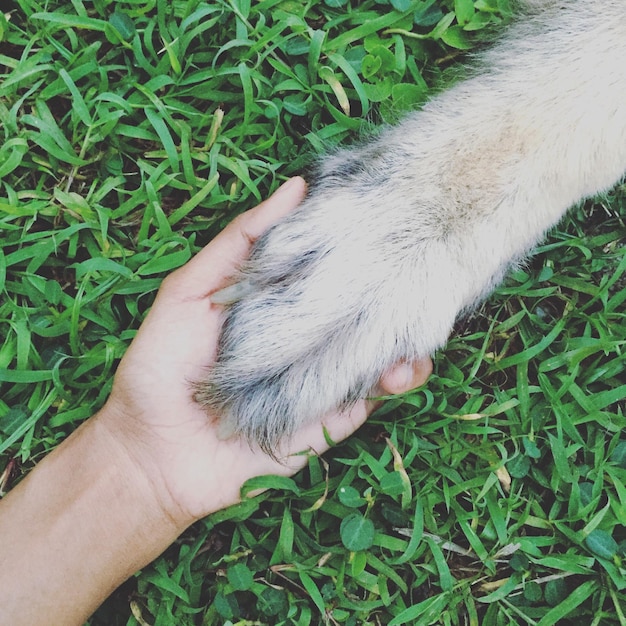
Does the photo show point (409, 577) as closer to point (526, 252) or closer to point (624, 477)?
point (624, 477)

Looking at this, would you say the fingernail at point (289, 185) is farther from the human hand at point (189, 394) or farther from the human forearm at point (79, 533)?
the human forearm at point (79, 533)

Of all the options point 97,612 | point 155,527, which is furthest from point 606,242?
point 97,612

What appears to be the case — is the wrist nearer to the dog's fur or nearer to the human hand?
the human hand

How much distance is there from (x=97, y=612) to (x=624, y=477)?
1854mm

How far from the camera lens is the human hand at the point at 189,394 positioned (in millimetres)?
2049

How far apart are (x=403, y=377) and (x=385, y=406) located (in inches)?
13.5

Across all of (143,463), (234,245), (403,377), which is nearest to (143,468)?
(143,463)

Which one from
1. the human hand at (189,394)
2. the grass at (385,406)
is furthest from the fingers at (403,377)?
the grass at (385,406)

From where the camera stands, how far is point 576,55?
6.00ft

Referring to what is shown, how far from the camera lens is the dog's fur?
1797 millimetres

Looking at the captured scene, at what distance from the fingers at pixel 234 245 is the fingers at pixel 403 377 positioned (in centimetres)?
55

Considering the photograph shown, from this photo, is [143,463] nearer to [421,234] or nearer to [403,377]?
[403,377]

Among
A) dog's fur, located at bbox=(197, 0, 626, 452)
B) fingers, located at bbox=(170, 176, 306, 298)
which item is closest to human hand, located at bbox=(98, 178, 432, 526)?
fingers, located at bbox=(170, 176, 306, 298)

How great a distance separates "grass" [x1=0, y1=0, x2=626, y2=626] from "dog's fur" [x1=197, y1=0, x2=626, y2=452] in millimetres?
450
